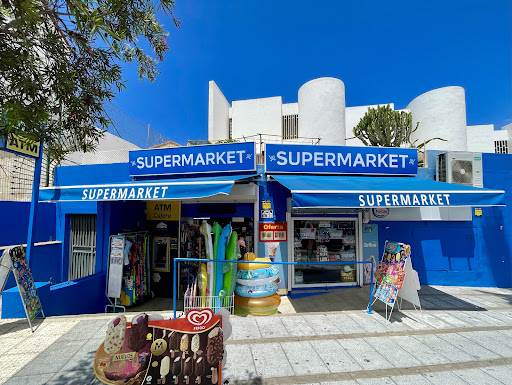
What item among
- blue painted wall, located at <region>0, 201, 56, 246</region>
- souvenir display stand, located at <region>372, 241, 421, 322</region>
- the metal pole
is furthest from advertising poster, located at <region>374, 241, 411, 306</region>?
blue painted wall, located at <region>0, 201, 56, 246</region>

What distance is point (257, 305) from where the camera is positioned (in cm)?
530

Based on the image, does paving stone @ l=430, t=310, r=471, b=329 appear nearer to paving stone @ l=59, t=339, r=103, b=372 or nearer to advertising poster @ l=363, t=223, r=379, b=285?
advertising poster @ l=363, t=223, r=379, b=285

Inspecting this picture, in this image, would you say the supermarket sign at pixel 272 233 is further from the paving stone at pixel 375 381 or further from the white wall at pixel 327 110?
the white wall at pixel 327 110

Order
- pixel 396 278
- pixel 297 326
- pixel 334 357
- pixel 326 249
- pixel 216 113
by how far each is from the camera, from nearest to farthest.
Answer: pixel 334 357 → pixel 297 326 → pixel 396 278 → pixel 326 249 → pixel 216 113

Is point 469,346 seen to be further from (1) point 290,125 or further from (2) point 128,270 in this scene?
(1) point 290,125

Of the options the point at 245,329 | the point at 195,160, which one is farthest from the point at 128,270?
the point at 245,329

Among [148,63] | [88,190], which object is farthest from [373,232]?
[88,190]

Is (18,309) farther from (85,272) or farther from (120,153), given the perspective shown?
(120,153)

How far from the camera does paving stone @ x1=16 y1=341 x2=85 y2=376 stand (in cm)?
329

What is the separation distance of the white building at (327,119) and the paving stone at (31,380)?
1586cm

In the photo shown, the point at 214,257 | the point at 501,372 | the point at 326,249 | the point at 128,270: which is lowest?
the point at 501,372

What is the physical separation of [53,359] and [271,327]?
331 centimetres

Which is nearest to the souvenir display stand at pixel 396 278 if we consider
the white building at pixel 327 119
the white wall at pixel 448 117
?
the white building at pixel 327 119

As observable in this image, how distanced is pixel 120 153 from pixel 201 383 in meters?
9.71
